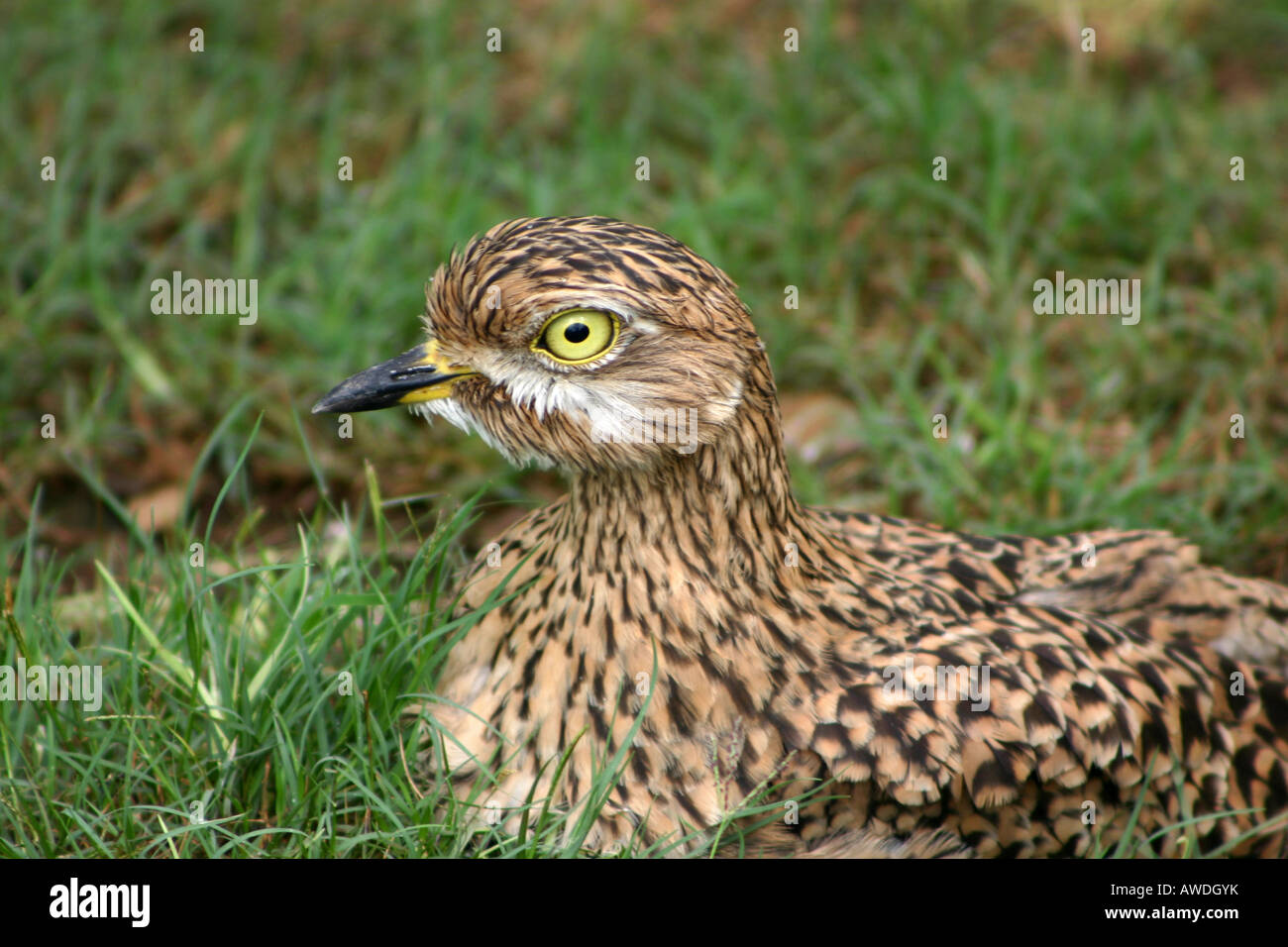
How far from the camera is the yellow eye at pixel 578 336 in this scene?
3.05 m

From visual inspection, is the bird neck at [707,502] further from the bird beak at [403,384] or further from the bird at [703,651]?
the bird beak at [403,384]

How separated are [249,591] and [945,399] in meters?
2.61

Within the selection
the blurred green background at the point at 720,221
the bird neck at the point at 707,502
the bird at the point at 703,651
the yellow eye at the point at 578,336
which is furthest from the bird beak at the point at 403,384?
the blurred green background at the point at 720,221

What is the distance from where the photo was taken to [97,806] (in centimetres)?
336

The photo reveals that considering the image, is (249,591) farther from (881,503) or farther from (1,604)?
(881,503)

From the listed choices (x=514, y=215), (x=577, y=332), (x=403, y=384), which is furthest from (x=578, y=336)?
(x=514, y=215)

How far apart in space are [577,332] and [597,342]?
51 millimetres

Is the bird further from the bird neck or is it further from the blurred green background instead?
the blurred green background

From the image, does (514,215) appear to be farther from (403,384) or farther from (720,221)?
(403,384)

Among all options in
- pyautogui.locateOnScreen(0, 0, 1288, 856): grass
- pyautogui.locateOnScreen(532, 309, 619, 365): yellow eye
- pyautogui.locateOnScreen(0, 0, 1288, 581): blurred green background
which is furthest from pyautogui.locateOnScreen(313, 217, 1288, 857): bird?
pyautogui.locateOnScreen(0, 0, 1288, 581): blurred green background

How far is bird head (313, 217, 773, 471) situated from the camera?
3.04m

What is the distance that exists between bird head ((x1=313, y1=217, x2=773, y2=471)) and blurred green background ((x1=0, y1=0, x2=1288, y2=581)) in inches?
66.0

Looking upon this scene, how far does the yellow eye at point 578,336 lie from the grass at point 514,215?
0.64 metres

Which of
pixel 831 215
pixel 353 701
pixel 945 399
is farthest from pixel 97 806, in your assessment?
pixel 831 215
